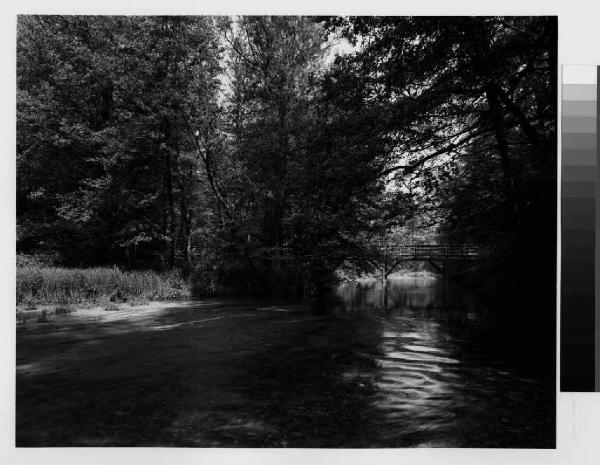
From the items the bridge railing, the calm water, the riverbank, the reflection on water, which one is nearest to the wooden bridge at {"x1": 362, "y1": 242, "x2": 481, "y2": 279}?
the bridge railing

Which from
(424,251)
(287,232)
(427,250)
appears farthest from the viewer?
(287,232)

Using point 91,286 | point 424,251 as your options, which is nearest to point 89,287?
point 91,286

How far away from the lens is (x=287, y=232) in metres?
8.37

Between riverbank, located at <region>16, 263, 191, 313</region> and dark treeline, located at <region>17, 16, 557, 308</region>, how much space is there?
589 millimetres

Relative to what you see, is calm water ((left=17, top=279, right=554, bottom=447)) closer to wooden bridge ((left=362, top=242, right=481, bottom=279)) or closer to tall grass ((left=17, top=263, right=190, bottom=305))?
tall grass ((left=17, top=263, right=190, bottom=305))

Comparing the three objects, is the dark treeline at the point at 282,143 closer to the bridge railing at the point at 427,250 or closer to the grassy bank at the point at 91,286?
the bridge railing at the point at 427,250

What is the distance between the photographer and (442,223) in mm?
7094

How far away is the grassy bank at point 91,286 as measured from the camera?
7816mm

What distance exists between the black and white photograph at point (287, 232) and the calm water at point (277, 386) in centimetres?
3

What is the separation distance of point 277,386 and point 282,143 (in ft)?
19.4

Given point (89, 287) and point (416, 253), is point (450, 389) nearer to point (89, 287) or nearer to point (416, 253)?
point (416, 253)

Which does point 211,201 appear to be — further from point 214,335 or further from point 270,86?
point 214,335
